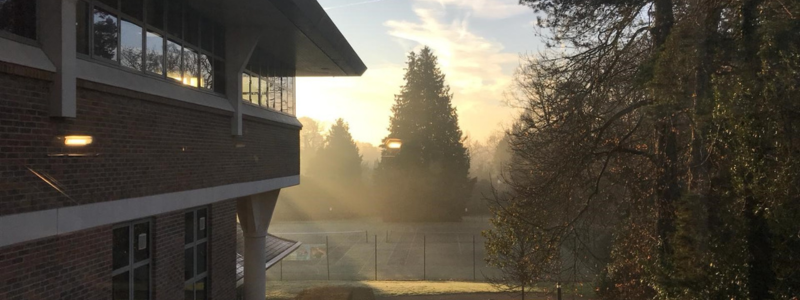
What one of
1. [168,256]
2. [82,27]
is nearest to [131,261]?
[168,256]

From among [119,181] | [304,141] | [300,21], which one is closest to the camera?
[119,181]

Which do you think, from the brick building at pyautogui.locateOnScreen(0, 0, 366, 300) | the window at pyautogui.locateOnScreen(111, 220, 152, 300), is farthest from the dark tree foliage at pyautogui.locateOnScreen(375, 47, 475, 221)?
the window at pyautogui.locateOnScreen(111, 220, 152, 300)

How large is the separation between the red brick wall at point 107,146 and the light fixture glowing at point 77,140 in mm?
53

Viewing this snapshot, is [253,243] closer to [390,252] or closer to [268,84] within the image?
[268,84]

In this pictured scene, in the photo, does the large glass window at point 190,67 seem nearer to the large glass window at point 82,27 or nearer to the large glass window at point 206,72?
the large glass window at point 206,72

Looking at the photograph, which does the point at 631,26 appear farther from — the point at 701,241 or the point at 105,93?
the point at 105,93

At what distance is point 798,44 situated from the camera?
5.08 m

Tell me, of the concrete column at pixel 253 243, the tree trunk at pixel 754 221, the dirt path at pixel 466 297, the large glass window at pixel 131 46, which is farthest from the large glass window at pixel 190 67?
the dirt path at pixel 466 297

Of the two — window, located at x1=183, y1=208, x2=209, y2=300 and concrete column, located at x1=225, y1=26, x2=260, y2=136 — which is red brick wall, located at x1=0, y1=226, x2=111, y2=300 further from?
concrete column, located at x1=225, y1=26, x2=260, y2=136

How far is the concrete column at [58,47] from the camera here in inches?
214

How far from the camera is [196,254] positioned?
10375 millimetres

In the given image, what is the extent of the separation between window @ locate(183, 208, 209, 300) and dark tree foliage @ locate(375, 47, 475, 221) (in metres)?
43.7

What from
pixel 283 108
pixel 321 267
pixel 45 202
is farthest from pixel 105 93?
pixel 321 267

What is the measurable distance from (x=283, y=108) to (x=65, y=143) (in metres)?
9.75
